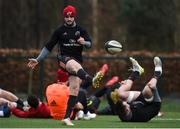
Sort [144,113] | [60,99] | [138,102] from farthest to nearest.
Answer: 1. [60,99]
2. [138,102]
3. [144,113]

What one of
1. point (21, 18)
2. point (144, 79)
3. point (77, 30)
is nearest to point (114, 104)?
point (77, 30)

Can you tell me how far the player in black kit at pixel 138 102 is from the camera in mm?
17469

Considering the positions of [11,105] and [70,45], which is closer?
[70,45]

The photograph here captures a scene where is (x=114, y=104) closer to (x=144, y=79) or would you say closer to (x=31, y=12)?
(x=144, y=79)

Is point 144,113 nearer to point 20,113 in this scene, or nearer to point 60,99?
point 60,99

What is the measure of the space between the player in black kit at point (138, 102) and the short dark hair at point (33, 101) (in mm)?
1891

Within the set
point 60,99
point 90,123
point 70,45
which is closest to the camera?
point 70,45

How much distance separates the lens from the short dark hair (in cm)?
1881

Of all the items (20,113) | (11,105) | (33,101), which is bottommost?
(20,113)

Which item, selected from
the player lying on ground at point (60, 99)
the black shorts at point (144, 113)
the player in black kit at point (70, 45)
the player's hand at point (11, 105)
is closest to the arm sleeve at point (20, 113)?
the player's hand at point (11, 105)

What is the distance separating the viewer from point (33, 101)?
18906 mm

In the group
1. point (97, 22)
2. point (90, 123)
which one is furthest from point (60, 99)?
point (97, 22)

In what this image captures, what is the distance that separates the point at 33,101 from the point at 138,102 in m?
2.33

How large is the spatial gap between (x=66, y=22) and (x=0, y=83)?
14.3 meters
